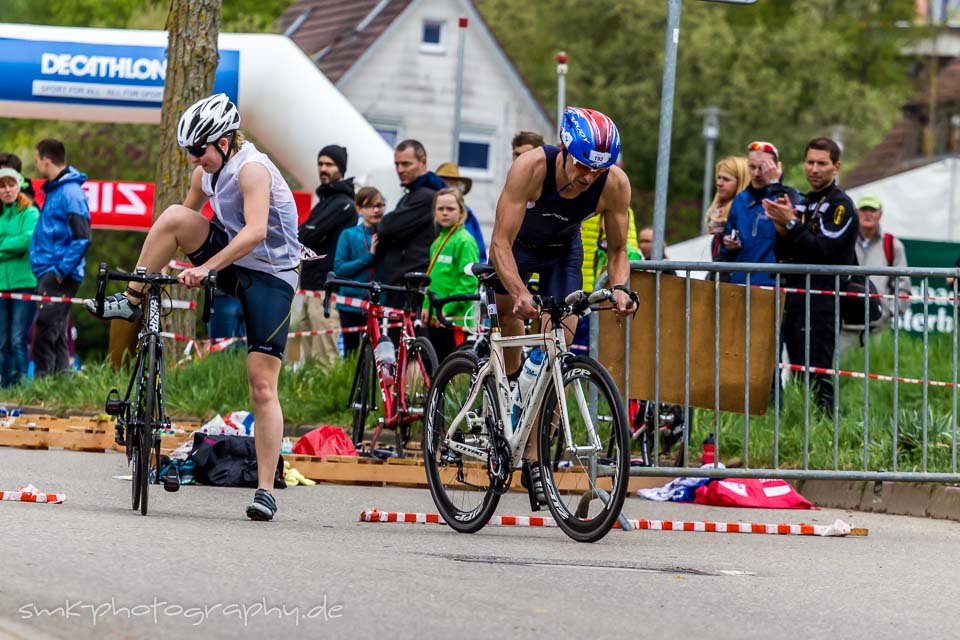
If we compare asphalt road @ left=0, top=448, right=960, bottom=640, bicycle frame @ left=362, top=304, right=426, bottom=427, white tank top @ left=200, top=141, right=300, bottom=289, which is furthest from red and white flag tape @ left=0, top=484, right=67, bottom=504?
bicycle frame @ left=362, top=304, right=426, bottom=427

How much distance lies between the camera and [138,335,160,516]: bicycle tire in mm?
8734

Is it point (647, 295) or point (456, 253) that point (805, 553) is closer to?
point (647, 295)

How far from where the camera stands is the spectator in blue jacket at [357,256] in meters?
14.4

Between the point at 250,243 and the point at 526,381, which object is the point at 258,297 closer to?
the point at 250,243

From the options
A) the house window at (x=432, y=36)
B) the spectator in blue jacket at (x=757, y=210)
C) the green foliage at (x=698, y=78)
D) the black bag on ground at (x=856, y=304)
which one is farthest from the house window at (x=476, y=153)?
the black bag on ground at (x=856, y=304)

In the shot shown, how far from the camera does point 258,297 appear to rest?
8.96 meters

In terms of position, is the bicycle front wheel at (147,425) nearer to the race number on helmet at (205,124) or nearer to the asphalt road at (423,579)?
the asphalt road at (423,579)

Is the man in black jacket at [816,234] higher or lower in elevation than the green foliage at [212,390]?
higher

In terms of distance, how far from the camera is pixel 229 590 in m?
6.15

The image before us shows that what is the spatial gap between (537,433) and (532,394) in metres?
0.18

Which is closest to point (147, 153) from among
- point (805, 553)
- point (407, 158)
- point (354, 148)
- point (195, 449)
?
point (354, 148)

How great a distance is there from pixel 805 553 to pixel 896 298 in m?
2.53

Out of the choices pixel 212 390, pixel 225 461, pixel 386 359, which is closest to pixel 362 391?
pixel 386 359

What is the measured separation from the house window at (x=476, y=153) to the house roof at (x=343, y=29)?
194 centimetres
